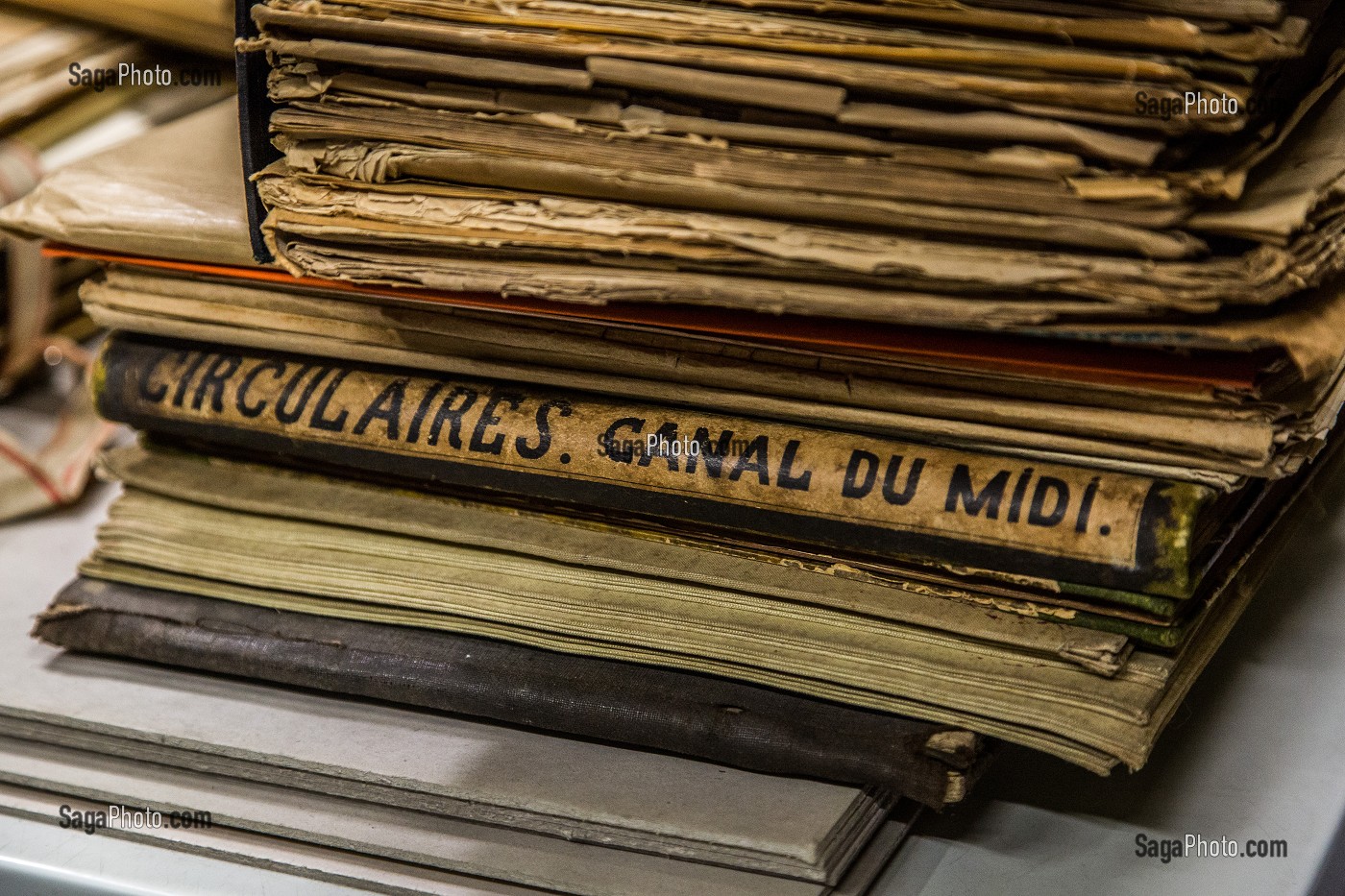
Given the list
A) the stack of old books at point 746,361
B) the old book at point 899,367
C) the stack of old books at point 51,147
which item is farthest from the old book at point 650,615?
the stack of old books at point 51,147

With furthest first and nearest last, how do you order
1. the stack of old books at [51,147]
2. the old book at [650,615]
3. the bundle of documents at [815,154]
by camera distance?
1. the stack of old books at [51,147]
2. the old book at [650,615]
3. the bundle of documents at [815,154]

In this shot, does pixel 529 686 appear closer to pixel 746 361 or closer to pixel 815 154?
pixel 746 361

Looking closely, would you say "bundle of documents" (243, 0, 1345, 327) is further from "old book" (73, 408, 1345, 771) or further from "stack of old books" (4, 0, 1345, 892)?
"old book" (73, 408, 1345, 771)

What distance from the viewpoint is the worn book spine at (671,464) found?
2.45 feet

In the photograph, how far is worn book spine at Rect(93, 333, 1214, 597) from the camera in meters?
0.75

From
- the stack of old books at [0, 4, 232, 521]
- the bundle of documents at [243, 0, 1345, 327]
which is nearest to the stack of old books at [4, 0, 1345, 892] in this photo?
the bundle of documents at [243, 0, 1345, 327]

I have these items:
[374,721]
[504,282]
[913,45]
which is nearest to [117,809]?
[374,721]

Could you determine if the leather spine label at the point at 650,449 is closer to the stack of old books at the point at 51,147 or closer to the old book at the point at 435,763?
the old book at the point at 435,763

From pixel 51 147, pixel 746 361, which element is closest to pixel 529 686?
pixel 746 361

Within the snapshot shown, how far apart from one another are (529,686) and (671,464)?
170 millimetres

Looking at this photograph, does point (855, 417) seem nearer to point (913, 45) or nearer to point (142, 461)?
point (913, 45)

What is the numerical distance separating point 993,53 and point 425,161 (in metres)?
0.33

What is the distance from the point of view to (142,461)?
3.42ft

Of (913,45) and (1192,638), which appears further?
(1192,638)
